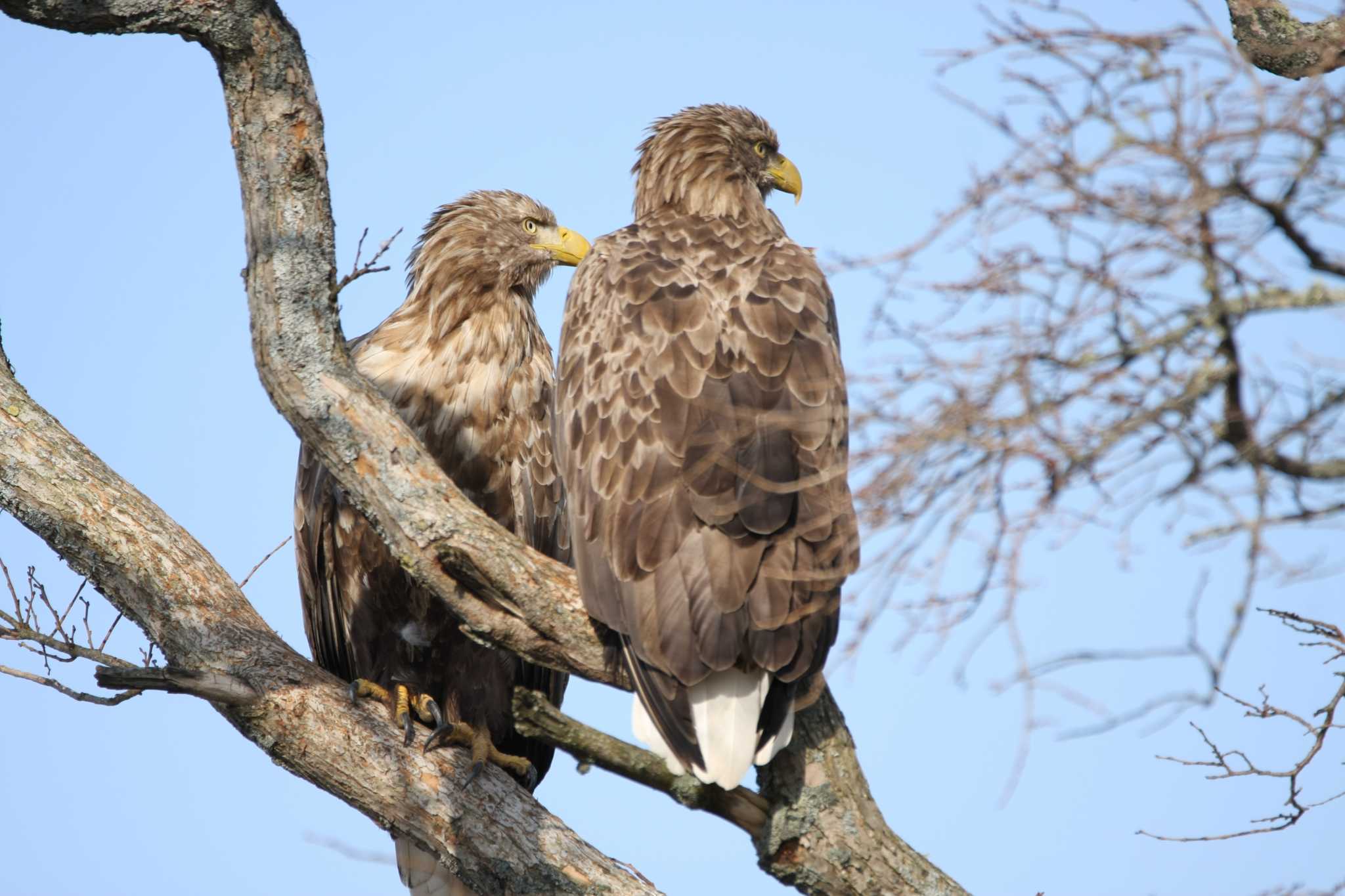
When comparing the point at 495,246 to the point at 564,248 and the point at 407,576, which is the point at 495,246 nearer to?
the point at 564,248

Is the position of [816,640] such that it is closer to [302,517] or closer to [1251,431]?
[1251,431]

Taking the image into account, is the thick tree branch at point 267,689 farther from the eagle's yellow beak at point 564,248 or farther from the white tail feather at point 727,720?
the eagle's yellow beak at point 564,248

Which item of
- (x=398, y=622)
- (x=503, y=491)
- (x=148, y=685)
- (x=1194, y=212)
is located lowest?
(x=148, y=685)

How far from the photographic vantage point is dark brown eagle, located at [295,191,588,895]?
18.9ft

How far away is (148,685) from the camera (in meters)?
4.24

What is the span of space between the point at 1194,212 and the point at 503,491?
3724mm

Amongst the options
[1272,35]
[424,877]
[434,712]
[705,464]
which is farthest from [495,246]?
[1272,35]

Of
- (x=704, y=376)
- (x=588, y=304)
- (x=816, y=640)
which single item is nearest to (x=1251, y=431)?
(x=816, y=640)

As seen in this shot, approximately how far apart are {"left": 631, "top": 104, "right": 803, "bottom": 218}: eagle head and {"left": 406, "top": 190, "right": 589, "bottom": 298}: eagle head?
49 centimetres

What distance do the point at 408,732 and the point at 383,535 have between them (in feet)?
3.07

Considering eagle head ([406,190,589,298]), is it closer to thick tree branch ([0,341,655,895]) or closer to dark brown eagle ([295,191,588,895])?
dark brown eagle ([295,191,588,895])

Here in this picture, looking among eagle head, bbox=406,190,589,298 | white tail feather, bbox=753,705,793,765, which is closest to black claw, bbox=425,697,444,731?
white tail feather, bbox=753,705,793,765

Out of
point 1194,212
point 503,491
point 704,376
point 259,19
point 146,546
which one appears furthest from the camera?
point 503,491

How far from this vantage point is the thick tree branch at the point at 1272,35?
14.3 ft
